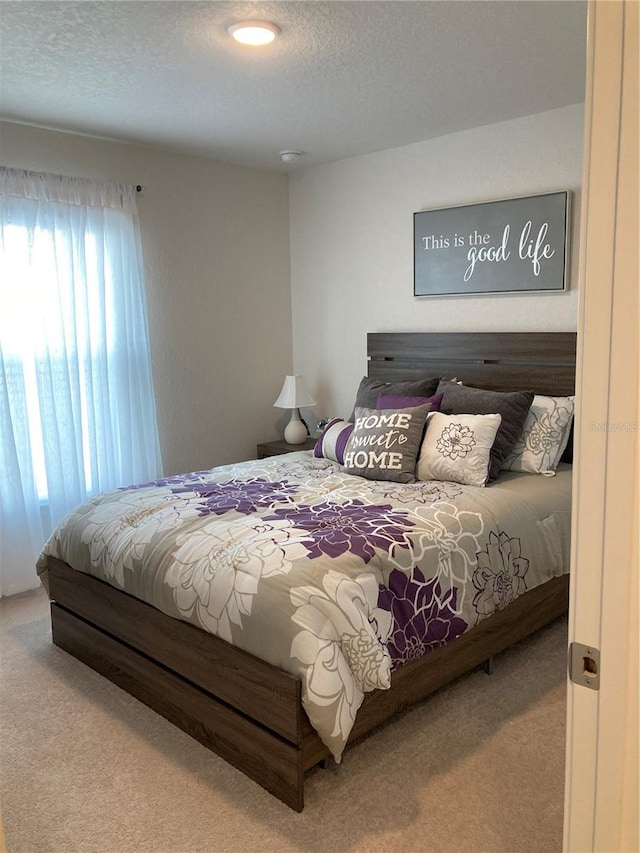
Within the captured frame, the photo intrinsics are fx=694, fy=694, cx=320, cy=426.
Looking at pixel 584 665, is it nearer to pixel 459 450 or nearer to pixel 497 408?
pixel 459 450

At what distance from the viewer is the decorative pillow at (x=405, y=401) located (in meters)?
3.54

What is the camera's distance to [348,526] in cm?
257

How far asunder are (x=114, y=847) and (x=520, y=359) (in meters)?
2.88

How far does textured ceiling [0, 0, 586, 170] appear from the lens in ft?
7.85

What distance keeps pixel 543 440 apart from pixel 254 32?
2163 mm

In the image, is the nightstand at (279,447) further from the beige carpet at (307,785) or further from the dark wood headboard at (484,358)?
the beige carpet at (307,785)

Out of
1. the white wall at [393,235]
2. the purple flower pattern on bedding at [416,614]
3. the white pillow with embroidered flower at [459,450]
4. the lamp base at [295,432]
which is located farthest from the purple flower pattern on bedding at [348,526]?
the lamp base at [295,432]

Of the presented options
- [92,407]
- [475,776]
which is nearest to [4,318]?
[92,407]

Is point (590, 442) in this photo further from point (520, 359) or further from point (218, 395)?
point (218, 395)

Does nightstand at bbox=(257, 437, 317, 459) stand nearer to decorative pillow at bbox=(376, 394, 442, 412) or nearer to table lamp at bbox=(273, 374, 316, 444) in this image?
table lamp at bbox=(273, 374, 316, 444)

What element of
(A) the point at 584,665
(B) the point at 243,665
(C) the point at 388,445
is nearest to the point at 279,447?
(C) the point at 388,445

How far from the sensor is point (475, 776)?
220 cm

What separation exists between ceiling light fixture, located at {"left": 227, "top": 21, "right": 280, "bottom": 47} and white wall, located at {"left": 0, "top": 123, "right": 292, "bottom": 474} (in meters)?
1.66

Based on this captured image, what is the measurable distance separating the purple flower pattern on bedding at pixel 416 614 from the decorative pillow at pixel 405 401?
1.23 metres
